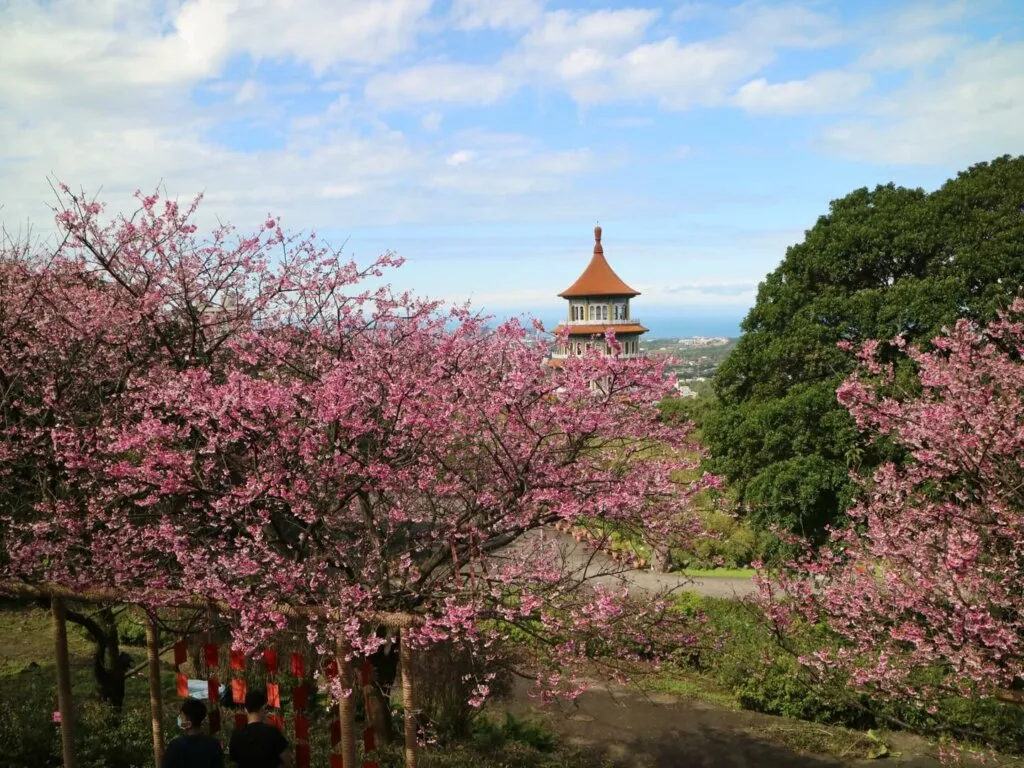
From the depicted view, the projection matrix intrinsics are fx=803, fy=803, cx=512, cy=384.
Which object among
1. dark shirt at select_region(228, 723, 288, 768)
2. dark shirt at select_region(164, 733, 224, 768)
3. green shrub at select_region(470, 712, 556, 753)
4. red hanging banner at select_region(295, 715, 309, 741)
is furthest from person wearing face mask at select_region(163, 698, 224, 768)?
green shrub at select_region(470, 712, 556, 753)

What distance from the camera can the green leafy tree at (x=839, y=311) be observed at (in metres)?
15.3

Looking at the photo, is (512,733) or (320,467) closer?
(320,467)

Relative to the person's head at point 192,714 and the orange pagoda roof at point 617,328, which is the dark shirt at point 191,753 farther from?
the orange pagoda roof at point 617,328

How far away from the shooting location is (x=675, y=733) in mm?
11852

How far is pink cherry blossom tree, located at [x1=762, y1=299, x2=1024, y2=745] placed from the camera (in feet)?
26.1

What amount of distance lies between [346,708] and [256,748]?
735mm

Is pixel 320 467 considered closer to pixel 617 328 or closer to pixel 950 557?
pixel 950 557

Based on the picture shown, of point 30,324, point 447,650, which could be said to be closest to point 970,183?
point 447,650

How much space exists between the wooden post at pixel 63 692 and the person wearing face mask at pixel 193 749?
1857mm

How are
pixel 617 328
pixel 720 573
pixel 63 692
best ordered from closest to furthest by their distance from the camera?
pixel 63 692, pixel 720 573, pixel 617 328

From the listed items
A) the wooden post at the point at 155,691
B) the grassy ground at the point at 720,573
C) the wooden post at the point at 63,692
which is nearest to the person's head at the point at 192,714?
the wooden post at the point at 155,691

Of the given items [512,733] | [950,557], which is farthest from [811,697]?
[950,557]

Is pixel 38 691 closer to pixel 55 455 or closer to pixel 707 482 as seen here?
pixel 55 455

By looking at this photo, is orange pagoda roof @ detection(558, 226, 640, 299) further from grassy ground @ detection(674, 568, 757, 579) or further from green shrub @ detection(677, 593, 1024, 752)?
green shrub @ detection(677, 593, 1024, 752)
